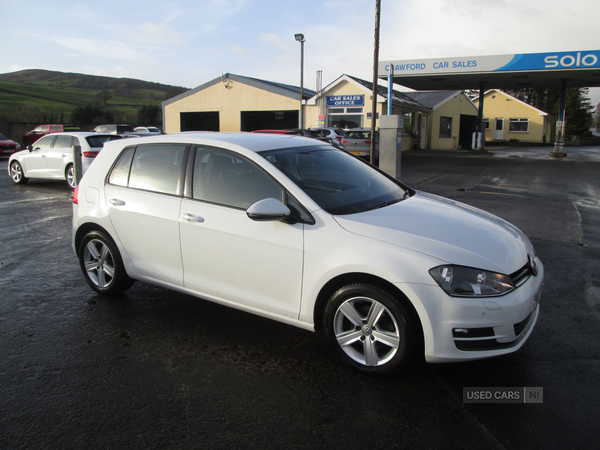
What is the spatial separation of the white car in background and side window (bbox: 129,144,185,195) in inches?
352

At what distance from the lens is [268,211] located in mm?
3172

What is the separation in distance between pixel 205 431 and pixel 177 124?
108 feet

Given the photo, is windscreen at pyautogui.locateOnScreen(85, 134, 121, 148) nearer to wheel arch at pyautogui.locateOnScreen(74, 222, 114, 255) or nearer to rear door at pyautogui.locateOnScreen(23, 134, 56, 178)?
rear door at pyautogui.locateOnScreen(23, 134, 56, 178)

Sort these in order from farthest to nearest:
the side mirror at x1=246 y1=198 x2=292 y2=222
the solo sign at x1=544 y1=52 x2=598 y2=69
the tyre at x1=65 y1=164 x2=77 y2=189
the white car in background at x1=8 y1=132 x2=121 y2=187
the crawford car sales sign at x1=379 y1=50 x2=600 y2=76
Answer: the crawford car sales sign at x1=379 y1=50 x2=600 y2=76
the solo sign at x1=544 y1=52 x2=598 y2=69
the tyre at x1=65 y1=164 x2=77 y2=189
the white car in background at x1=8 y1=132 x2=121 y2=187
the side mirror at x1=246 y1=198 x2=292 y2=222

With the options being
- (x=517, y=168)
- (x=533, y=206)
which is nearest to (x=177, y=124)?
(x=517, y=168)

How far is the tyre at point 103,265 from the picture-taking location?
174 inches

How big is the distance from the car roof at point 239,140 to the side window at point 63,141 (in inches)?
388

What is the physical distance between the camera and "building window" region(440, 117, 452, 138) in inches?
1414

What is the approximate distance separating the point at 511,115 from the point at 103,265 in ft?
162

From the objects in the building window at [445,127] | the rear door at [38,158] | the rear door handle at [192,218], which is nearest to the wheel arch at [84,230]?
the rear door handle at [192,218]

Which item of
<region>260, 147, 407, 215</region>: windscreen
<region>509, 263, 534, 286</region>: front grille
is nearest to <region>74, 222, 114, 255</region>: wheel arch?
<region>260, 147, 407, 215</region>: windscreen

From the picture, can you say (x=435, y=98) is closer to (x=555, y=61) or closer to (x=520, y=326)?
(x=555, y=61)

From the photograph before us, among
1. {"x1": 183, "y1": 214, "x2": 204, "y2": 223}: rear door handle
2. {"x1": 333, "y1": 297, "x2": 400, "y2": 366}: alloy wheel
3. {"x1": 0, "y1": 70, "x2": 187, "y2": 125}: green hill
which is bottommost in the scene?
{"x1": 333, "y1": 297, "x2": 400, "y2": 366}: alloy wheel

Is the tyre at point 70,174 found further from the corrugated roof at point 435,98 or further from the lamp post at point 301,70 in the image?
the corrugated roof at point 435,98
